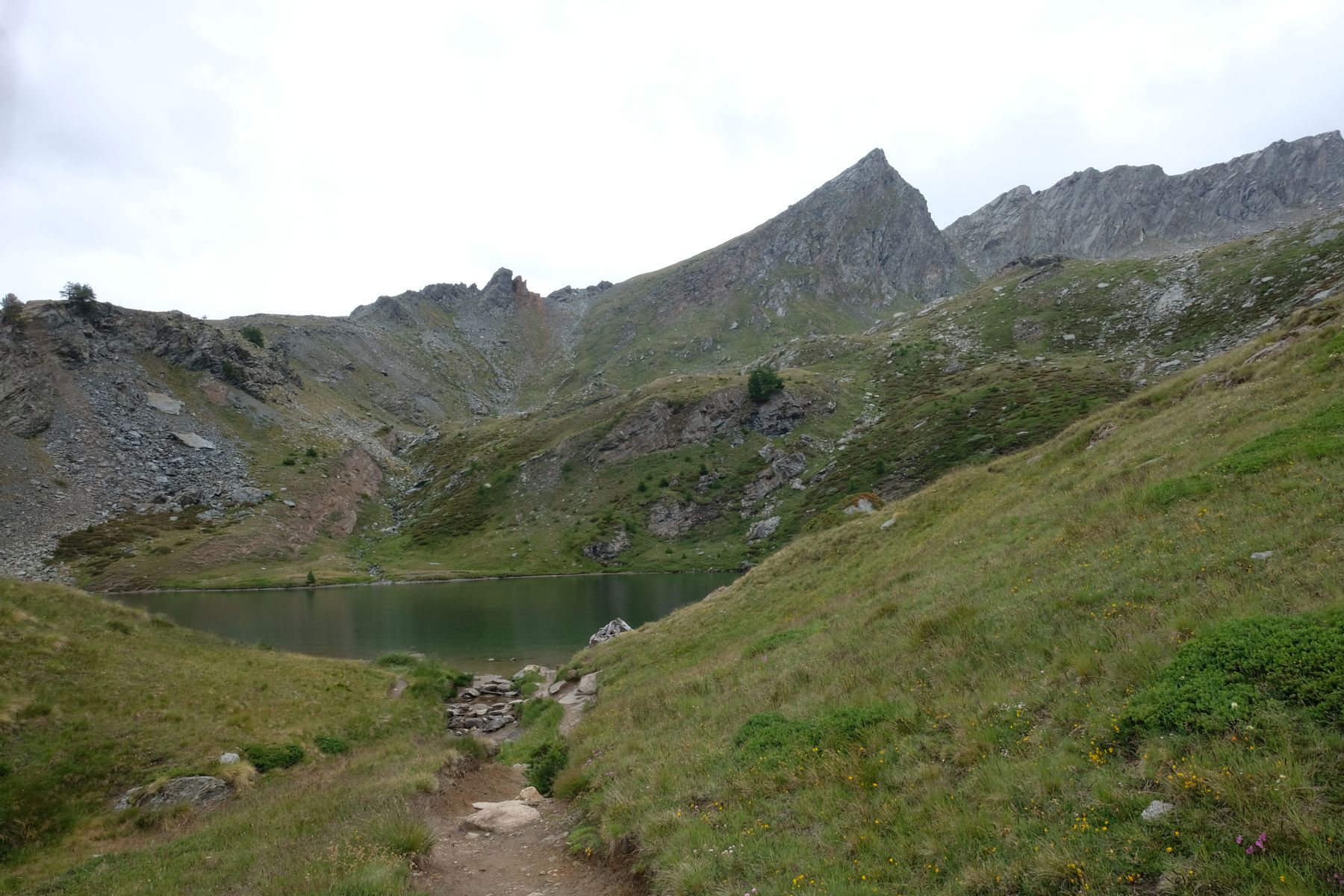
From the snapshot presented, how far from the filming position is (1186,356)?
3967 inches

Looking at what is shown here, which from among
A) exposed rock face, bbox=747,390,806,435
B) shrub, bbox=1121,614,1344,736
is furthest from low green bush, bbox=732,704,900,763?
exposed rock face, bbox=747,390,806,435

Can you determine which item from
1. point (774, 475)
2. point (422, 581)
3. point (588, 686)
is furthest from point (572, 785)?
point (774, 475)

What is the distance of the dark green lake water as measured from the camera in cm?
5475

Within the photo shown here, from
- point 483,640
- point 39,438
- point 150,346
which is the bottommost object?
point 483,640

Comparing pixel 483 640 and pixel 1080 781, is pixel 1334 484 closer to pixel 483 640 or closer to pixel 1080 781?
pixel 1080 781

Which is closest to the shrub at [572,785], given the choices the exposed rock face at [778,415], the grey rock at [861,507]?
the grey rock at [861,507]

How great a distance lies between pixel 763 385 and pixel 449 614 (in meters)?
87.0

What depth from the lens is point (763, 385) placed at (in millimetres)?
137125

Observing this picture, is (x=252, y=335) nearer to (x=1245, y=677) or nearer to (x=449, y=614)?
(x=449, y=614)

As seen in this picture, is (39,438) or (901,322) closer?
(39,438)

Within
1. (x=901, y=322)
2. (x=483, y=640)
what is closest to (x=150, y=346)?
(x=483, y=640)

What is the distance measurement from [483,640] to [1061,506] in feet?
166

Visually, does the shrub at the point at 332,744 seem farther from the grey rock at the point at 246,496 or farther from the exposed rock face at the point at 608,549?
the grey rock at the point at 246,496

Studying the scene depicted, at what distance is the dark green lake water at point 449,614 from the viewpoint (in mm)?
54750
